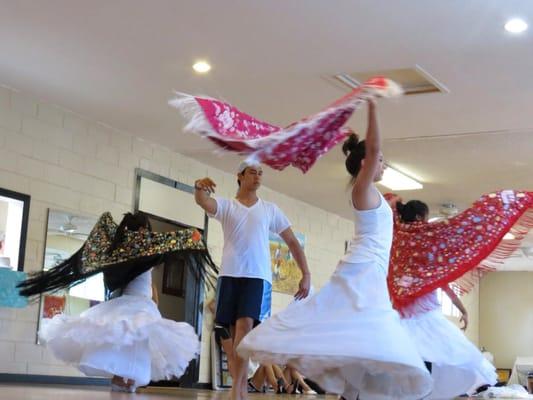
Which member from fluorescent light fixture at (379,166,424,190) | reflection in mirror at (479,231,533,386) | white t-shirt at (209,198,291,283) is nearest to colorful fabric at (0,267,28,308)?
white t-shirt at (209,198,291,283)

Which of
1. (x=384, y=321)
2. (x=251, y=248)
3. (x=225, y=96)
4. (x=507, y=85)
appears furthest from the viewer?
(x=225, y=96)

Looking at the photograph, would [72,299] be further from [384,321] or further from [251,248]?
[384,321]

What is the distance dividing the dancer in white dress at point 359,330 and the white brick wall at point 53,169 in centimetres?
482

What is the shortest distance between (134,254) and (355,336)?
3010 mm

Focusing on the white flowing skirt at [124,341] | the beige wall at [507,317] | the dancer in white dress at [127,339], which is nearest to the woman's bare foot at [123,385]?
the dancer in white dress at [127,339]

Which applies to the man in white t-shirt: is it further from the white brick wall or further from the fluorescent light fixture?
the fluorescent light fixture

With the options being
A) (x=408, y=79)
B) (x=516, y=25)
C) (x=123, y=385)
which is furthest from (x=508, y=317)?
(x=123, y=385)

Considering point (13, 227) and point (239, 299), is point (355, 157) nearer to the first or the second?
point (239, 299)

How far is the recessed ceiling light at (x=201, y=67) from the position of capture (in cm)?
714

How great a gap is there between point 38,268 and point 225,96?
2325 mm

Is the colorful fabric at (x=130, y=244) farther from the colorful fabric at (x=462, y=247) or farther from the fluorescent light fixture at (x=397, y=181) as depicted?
the fluorescent light fixture at (x=397, y=181)

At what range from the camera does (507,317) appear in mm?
20094

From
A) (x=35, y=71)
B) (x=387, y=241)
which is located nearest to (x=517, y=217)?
(x=387, y=241)

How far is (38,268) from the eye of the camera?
8047mm
